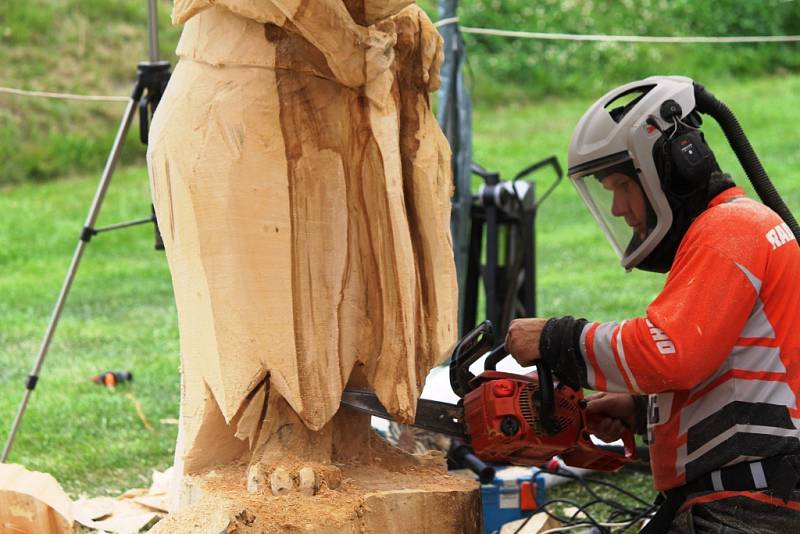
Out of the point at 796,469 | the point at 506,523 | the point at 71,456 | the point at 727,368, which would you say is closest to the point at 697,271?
the point at 727,368

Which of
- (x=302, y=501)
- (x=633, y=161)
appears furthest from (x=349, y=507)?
(x=633, y=161)

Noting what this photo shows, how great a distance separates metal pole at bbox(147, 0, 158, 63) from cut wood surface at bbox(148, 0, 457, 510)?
1486 millimetres

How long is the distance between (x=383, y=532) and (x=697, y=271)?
1.06 metres

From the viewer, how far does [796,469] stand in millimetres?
2908

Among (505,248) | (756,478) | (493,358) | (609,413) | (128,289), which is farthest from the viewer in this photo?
(128,289)

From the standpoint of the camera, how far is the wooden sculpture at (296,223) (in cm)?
298

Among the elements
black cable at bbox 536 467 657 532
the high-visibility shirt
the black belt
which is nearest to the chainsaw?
the high-visibility shirt

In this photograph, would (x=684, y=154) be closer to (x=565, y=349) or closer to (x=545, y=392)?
(x=565, y=349)

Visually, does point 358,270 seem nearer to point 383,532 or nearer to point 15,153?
point 383,532

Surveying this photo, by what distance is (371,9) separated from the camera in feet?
9.89

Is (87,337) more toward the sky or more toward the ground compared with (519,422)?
more toward the ground

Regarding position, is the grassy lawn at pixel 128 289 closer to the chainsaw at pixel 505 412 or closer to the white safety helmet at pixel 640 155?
the chainsaw at pixel 505 412

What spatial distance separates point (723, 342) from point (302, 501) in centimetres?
112

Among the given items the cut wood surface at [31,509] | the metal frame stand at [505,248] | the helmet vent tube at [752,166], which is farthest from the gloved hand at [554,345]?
the metal frame stand at [505,248]
